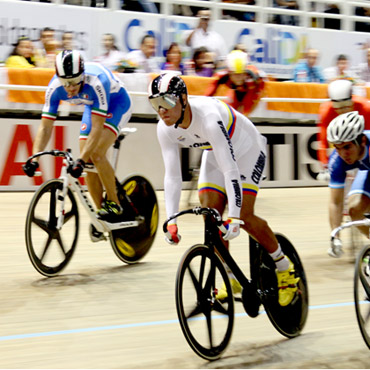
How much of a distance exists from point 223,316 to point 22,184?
5165 mm

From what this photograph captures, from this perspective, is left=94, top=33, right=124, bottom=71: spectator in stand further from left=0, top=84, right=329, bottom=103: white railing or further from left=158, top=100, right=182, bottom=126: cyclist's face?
left=158, top=100, right=182, bottom=126: cyclist's face

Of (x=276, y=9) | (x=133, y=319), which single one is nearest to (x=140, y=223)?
(x=133, y=319)

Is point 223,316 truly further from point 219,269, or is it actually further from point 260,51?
point 260,51

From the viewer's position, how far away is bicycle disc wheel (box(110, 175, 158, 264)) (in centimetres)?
547

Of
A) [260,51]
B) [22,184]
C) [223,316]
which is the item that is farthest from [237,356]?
[260,51]

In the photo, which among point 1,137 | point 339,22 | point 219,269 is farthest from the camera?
point 339,22

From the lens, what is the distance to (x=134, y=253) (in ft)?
18.4

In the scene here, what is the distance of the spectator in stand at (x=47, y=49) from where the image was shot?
8000 millimetres

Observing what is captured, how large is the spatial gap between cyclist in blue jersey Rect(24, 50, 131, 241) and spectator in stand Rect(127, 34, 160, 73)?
10.1 ft

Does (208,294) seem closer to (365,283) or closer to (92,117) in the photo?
(365,283)

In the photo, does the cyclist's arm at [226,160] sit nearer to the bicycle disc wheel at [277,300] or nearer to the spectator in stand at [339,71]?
the bicycle disc wheel at [277,300]

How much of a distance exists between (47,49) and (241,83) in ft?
8.22

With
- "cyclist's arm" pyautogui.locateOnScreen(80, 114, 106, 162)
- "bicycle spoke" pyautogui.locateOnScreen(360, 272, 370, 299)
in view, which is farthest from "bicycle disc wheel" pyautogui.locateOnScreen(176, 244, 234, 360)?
"cyclist's arm" pyautogui.locateOnScreen(80, 114, 106, 162)

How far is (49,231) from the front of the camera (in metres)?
4.88
